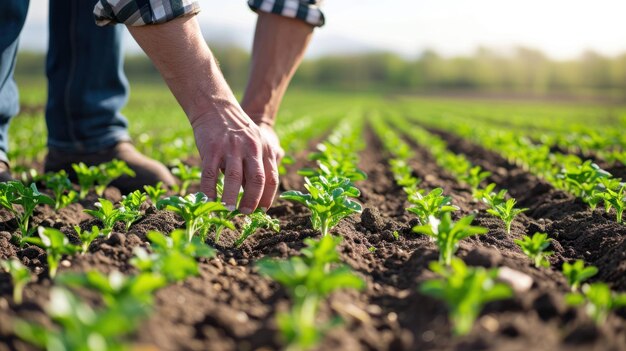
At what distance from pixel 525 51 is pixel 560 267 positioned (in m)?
114

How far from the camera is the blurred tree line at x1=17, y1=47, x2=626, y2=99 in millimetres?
77125

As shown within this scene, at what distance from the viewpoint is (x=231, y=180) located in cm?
258

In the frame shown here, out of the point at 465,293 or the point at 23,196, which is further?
the point at 23,196

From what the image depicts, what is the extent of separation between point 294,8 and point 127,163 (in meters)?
1.74

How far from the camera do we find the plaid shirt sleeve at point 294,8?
3596 millimetres

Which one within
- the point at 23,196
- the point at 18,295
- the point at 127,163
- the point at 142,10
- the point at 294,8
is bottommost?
the point at 127,163

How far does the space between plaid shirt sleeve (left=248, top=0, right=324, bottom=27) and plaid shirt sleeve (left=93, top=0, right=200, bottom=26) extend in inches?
37.3

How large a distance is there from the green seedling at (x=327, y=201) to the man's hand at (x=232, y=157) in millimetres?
157

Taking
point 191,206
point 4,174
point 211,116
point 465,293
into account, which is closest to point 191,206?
point 191,206

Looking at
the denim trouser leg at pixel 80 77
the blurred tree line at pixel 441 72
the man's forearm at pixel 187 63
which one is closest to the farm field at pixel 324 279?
the man's forearm at pixel 187 63

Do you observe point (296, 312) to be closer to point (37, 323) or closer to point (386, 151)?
point (37, 323)

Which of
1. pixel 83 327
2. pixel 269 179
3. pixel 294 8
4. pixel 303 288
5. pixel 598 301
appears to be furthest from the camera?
pixel 294 8

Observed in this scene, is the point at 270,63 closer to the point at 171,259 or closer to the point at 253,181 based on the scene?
the point at 253,181

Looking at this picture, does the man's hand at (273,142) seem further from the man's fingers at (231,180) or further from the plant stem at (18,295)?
the plant stem at (18,295)
